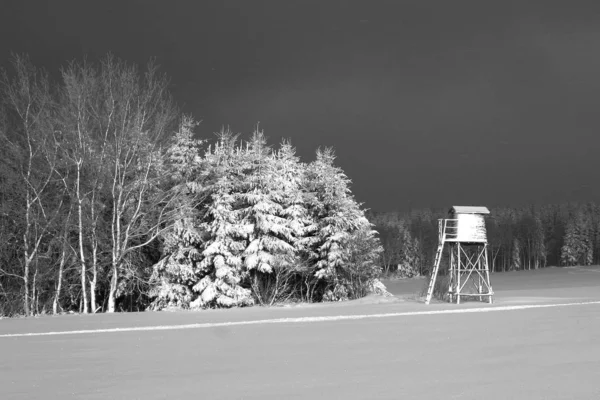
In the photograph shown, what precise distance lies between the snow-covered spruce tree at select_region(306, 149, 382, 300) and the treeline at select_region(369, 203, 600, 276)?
57947mm

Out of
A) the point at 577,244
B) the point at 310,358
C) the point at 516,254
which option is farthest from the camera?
the point at 516,254

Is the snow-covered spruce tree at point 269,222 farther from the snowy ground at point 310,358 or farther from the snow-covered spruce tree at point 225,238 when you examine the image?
the snowy ground at point 310,358

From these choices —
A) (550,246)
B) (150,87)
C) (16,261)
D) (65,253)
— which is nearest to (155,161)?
(150,87)

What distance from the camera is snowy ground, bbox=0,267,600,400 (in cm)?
913

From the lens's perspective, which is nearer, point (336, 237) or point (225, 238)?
point (225, 238)

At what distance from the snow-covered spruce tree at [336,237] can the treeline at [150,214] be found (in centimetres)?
8

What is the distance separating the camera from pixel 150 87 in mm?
26609

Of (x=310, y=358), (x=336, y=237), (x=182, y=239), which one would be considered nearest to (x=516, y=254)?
(x=336, y=237)

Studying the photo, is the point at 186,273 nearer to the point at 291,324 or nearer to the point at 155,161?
the point at 155,161

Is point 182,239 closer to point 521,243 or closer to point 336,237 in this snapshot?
point 336,237

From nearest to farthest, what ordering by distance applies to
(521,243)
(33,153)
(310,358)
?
(310,358)
(33,153)
(521,243)

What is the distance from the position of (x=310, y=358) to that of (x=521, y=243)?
110m

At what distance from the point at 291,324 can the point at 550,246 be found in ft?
364

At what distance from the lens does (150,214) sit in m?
28.3
